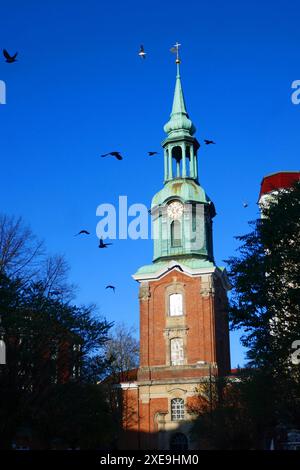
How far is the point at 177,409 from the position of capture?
58781 mm

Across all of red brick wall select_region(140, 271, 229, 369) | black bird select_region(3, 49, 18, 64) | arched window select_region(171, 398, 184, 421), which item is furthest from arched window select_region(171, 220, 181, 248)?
black bird select_region(3, 49, 18, 64)

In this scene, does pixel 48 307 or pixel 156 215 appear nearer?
pixel 48 307

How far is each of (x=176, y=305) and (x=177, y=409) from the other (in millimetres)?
A: 8812

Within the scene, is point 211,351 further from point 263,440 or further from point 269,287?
point 269,287

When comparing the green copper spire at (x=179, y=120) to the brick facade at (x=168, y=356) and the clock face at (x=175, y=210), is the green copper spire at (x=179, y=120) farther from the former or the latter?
the brick facade at (x=168, y=356)

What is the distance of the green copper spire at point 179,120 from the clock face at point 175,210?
680 centimetres

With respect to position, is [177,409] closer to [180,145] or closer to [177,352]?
[177,352]

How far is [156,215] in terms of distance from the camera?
2498 inches

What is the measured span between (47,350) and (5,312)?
10.9 feet

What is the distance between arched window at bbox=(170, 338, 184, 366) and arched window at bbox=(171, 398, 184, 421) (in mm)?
3055

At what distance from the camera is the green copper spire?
65.6 m

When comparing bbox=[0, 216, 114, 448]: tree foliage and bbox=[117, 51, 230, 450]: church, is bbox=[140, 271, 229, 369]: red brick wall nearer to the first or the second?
bbox=[117, 51, 230, 450]: church

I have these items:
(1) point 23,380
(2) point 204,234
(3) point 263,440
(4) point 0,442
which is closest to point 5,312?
(1) point 23,380

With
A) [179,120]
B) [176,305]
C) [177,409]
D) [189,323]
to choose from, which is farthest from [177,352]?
[179,120]
